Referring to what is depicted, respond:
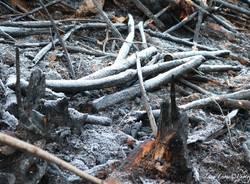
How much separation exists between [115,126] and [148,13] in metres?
2.18

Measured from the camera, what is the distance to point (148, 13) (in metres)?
4.59

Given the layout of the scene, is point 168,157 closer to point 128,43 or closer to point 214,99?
point 214,99

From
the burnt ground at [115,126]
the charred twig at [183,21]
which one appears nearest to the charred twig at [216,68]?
the burnt ground at [115,126]

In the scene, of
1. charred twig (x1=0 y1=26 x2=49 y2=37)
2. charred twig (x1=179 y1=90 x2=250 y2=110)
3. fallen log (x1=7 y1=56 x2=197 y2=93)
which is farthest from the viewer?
charred twig (x1=0 y1=26 x2=49 y2=37)

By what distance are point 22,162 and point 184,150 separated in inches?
29.4

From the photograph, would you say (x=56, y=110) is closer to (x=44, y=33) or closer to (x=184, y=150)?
(x=184, y=150)

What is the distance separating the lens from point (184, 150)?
2068 mm

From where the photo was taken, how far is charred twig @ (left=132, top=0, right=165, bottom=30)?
4566 mm

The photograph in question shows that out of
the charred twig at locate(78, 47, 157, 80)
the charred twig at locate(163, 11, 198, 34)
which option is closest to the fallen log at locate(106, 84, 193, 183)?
the charred twig at locate(78, 47, 157, 80)

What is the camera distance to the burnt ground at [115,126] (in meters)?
2.25

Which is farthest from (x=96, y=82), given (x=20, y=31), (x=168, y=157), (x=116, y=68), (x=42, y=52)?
(x=20, y=31)

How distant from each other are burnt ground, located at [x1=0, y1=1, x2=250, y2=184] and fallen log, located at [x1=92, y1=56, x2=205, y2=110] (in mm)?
42

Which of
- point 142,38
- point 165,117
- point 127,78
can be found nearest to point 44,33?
point 142,38

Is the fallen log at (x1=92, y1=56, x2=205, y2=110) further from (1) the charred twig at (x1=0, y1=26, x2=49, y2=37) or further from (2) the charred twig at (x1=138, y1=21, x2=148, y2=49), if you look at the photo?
(1) the charred twig at (x1=0, y1=26, x2=49, y2=37)
